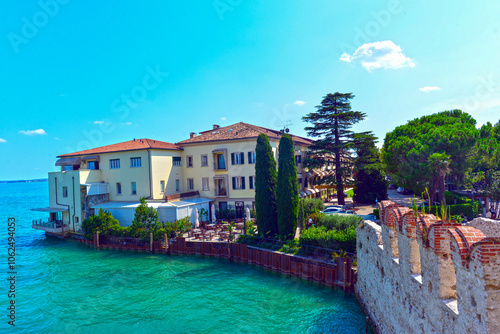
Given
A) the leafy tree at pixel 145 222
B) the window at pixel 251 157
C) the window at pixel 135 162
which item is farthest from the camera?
the window at pixel 135 162

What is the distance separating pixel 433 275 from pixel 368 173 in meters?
33.8

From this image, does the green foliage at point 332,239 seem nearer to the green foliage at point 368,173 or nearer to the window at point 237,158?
the window at point 237,158

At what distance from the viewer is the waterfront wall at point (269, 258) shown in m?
16.7

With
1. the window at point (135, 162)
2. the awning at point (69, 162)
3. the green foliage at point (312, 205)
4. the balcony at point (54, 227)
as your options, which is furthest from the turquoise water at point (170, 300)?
the awning at point (69, 162)

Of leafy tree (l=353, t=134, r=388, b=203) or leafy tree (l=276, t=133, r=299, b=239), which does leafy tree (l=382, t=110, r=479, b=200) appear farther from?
leafy tree (l=276, t=133, r=299, b=239)

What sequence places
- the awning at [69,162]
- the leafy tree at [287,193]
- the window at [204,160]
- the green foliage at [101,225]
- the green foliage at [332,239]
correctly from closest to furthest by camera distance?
the green foliage at [332,239] < the leafy tree at [287,193] < the green foliage at [101,225] < the window at [204,160] < the awning at [69,162]

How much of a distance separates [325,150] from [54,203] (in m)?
35.5

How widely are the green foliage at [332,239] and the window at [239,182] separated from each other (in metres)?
14.6

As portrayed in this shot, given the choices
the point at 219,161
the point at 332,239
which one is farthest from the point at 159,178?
the point at 332,239

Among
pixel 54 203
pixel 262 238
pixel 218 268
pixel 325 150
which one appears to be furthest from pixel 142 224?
pixel 325 150

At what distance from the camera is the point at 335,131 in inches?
1475

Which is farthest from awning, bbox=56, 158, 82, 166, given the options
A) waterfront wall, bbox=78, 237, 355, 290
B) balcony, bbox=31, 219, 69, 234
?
waterfront wall, bbox=78, 237, 355, 290

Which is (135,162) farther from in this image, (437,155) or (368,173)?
(437,155)

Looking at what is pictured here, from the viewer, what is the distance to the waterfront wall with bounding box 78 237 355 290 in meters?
16.7
